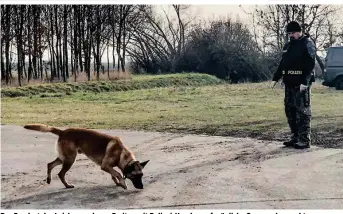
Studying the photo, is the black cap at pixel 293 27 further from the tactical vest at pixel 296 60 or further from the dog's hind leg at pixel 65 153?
the dog's hind leg at pixel 65 153

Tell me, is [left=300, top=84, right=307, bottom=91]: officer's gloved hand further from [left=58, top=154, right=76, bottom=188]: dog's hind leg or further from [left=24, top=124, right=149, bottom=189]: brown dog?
[left=58, top=154, right=76, bottom=188]: dog's hind leg

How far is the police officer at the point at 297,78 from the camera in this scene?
14.6 feet

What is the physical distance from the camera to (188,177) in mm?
3791

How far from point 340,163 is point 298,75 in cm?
78

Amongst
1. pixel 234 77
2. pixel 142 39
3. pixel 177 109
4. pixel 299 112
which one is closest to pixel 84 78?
pixel 142 39

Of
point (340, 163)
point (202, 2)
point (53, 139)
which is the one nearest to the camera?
point (202, 2)

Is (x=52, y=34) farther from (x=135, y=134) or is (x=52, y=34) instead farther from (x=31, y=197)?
(x=31, y=197)

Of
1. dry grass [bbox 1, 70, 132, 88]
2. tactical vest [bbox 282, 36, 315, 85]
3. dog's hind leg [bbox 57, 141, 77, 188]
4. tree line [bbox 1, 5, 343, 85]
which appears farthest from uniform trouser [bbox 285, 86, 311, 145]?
dog's hind leg [bbox 57, 141, 77, 188]

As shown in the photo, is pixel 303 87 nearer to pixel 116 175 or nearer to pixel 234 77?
pixel 116 175

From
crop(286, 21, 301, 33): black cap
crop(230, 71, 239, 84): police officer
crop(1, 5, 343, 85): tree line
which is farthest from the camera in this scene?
crop(230, 71, 239, 84): police officer

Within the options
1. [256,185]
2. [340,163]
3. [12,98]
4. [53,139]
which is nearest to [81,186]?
[256,185]

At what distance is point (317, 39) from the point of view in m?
5.74

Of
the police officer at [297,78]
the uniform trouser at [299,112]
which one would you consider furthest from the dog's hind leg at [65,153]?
the uniform trouser at [299,112]

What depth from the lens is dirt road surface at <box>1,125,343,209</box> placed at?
10.6ft
